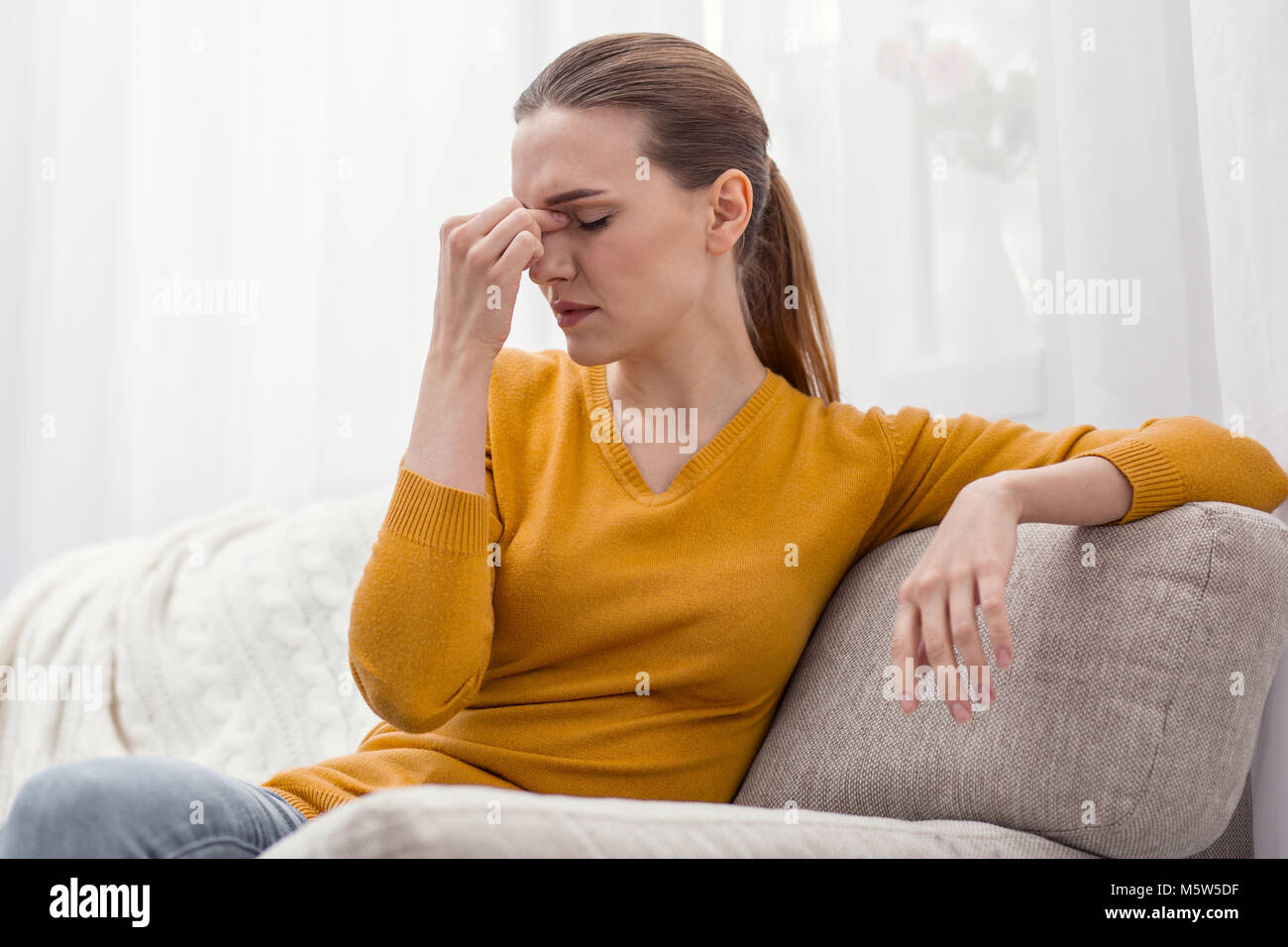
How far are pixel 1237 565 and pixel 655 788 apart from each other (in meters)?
0.50

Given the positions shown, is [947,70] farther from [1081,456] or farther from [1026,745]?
[1026,745]

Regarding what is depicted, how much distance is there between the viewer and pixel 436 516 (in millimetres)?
962

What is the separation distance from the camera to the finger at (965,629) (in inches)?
33.1

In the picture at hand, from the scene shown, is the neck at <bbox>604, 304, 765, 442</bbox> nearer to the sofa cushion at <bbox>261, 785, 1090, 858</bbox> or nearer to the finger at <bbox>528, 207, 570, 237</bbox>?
the finger at <bbox>528, 207, 570, 237</bbox>

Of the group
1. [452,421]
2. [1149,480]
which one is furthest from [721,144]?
[1149,480]

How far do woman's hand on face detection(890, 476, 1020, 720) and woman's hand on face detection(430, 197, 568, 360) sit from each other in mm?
406

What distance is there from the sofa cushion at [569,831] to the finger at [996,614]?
0.14 meters

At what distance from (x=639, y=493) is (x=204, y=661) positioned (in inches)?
31.4

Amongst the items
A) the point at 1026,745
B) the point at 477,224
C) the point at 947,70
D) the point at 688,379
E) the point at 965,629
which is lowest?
the point at 1026,745

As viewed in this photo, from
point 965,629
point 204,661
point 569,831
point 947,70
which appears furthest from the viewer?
point 947,70

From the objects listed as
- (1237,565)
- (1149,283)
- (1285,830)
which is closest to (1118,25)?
(1149,283)

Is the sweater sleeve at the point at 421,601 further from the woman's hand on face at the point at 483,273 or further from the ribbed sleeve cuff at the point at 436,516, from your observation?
the woman's hand on face at the point at 483,273

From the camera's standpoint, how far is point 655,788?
1020mm

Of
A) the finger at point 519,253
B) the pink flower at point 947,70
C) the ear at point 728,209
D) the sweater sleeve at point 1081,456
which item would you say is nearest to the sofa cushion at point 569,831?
the sweater sleeve at point 1081,456
